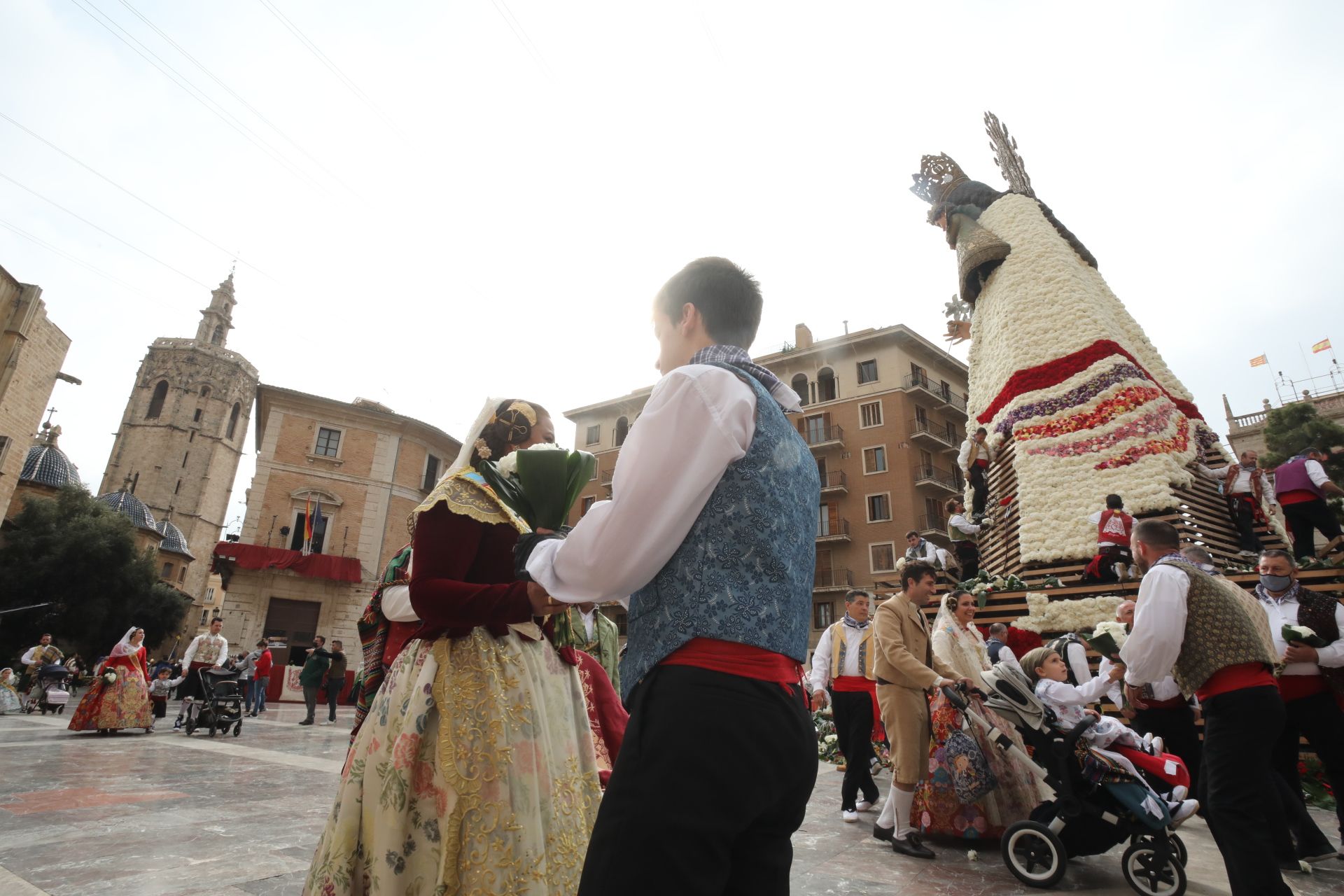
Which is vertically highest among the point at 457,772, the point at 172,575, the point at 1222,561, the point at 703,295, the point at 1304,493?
the point at 172,575

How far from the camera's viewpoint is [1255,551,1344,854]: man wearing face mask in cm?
425

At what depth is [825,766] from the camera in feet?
28.7

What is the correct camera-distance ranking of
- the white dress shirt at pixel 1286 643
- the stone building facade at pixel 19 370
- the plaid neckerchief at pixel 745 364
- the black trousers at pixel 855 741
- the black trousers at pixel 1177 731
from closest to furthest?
the plaid neckerchief at pixel 745 364, the white dress shirt at pixel 1286 643, the black trousers at pixel 1177 731, the black trousers at pixel 855 741, the stone building facade at pixel 19 370

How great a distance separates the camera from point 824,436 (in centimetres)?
3291

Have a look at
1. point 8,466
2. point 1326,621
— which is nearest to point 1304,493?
point 1326,621

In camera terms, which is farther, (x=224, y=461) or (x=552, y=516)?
(x=224, y=461)

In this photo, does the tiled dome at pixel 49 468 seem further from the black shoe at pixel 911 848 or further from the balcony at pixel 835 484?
the black shoe at pixel 911 848

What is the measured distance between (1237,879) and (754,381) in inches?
118

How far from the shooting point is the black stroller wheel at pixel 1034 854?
3.60 metres

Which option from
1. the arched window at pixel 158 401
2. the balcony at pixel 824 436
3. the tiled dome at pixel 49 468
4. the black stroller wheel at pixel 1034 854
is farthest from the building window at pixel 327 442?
→ the arched window at pixel 158 401

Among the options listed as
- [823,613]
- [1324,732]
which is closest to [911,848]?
[1324,732]

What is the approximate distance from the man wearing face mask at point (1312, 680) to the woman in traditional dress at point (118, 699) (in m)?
12.5

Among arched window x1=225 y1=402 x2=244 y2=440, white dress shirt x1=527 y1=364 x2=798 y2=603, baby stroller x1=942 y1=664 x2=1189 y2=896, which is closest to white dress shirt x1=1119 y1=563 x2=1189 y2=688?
baby stroller x1=942 y1=664 x2=1189 y2=896

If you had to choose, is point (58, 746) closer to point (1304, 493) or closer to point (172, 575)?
point (1304, 493)
